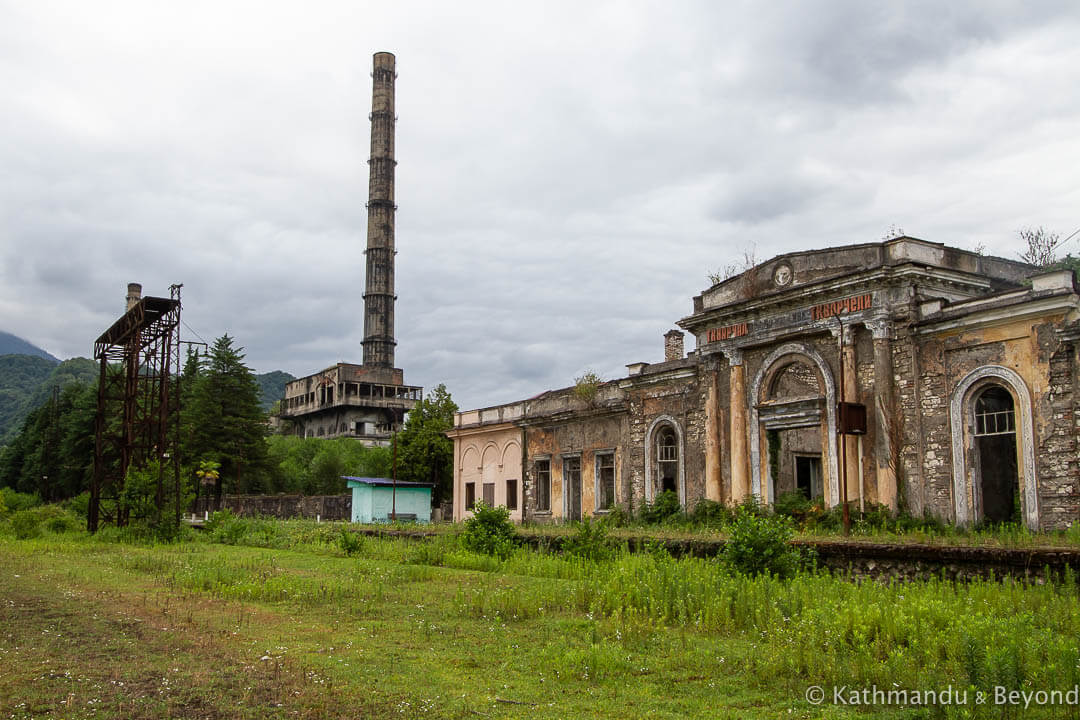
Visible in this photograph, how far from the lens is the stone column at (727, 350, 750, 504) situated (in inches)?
783

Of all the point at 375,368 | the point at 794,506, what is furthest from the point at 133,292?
the point at 794,506

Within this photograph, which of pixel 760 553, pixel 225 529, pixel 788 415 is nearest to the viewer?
pixel 760 553

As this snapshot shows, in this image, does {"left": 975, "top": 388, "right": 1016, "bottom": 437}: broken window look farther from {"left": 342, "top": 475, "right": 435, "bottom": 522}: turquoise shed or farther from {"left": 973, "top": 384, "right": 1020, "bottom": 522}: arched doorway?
{"left": 342, "top": 475, "right": 435, "bottom": 522}: turquoise shed

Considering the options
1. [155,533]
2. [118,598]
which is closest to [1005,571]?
[118,598]

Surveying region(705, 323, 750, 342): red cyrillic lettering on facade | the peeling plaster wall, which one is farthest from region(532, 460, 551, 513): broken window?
the peeling plaster wall

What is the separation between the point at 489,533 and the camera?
1585 cm

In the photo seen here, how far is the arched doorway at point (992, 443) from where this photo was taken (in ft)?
47.8

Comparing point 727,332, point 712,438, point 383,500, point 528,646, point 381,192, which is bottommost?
point 528,646

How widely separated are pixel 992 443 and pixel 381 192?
138 ft

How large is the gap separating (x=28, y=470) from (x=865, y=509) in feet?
178

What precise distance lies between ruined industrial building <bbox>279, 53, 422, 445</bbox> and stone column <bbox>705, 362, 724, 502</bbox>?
35319 millimetres

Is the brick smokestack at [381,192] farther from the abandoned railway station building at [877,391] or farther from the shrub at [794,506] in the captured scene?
the shrub at [794,506]

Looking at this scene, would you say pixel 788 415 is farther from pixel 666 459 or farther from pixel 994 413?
pixel 666 459

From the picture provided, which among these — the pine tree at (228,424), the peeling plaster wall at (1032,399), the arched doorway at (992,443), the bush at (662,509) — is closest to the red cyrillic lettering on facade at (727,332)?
the bush at (662,509)
